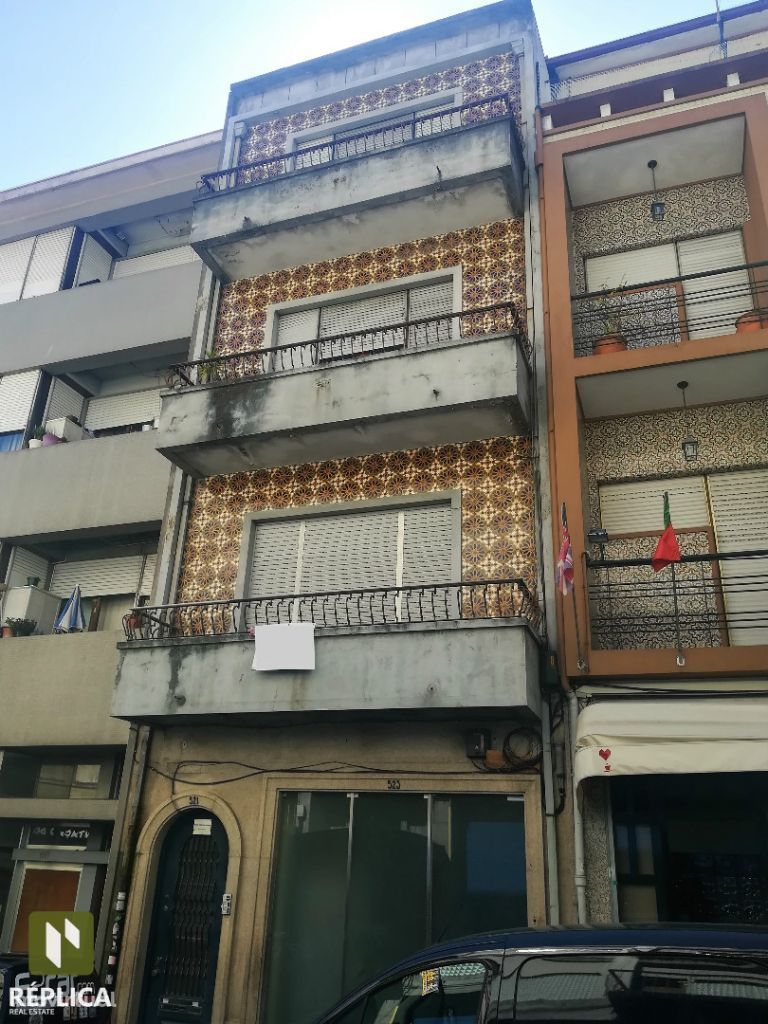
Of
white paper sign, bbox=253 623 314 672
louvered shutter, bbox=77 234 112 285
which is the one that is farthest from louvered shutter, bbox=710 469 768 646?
louvered shutter, bbox=77 234 112 285

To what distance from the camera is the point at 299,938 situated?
8930 mm

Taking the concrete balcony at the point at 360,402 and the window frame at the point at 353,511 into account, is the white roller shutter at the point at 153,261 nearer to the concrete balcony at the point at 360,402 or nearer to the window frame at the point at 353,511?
the concrete balcony at the point at 360,402

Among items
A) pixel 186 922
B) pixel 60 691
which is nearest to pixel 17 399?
pixel 60 691

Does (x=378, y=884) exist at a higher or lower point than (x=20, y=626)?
lower

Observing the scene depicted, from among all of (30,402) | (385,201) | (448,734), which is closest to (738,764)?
(448,734)

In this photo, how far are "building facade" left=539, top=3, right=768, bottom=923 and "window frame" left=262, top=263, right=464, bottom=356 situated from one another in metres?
1.35

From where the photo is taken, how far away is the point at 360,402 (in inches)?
403

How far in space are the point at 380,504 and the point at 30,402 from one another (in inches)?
311

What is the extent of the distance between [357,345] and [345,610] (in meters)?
4.16

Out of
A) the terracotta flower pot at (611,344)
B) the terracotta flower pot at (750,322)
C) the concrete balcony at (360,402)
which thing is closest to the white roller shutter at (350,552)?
the concrete balcony at (360,402)

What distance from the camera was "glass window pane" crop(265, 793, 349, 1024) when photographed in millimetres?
8688

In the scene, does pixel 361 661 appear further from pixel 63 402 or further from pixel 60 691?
pixel 63 402

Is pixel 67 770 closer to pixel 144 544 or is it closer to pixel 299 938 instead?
pixel 144 544

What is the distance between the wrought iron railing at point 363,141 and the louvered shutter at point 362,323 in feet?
7.14
